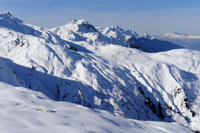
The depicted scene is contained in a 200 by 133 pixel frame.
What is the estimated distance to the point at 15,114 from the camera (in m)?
8.93

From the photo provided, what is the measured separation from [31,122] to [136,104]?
33837 mm

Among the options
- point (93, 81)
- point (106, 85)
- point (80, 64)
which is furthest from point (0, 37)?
point (106, 85)

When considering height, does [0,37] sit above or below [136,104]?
→ above

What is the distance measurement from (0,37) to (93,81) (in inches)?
1712

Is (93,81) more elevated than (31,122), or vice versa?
(31,122)

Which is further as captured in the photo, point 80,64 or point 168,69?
point 168,69

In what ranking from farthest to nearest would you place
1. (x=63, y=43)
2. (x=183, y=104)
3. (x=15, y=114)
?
(x=63, y=43) < (x=183, y=104) < (x=15, y=114)

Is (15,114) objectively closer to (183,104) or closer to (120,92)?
(120,92)

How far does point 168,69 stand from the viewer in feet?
172

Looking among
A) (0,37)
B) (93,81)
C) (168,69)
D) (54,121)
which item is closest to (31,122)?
(54,121)

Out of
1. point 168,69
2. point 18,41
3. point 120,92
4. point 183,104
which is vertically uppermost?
point 18,41

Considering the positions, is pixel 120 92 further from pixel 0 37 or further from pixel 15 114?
pixel 0 37

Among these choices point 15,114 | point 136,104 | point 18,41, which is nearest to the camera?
point 15,114

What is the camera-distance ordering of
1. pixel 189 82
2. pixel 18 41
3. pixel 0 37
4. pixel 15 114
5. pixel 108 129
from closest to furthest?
1. pixel 15 114
2. pixel 108 129
3. pixel 189 82
4. pixel 18 41
5. pixel 0 37
